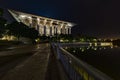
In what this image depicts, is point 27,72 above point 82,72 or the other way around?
the other way around

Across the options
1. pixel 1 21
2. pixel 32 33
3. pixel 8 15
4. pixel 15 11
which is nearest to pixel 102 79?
pixel 1 21

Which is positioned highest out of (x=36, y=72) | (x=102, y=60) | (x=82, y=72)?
(x=82, y=72)

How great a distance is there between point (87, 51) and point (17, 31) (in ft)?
111

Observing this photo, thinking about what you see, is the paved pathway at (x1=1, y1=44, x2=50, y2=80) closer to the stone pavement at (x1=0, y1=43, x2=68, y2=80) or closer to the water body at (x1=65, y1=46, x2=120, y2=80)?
the stone pavement at (x1=0, y1=43, x2=68, y2=80)

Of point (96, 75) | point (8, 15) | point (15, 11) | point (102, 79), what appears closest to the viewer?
point (102, 79)

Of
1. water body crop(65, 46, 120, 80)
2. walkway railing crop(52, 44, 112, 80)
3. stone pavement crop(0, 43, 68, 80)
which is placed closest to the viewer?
walkway railing crop(52, 44, 112, 80)

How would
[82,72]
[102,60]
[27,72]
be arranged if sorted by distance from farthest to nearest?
1. [102,60]
2. [27,72]
3. [82,72]

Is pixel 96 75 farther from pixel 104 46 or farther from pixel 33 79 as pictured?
pixel 104 46

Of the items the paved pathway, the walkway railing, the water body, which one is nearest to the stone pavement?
the paved pathway

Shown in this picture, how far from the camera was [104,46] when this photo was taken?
14838cm

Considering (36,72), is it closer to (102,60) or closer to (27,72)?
(27,72)

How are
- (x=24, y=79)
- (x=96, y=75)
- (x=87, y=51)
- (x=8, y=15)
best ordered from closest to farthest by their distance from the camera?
1. (x=96, y=75)
2. (x=24, y=79)
3. (x=87, y=51)
4. (x=8, y=15)

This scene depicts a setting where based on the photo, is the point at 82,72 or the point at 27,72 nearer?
the point at 82,72

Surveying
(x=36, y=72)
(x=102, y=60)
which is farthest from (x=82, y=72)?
(x=102, y=60)
